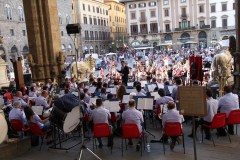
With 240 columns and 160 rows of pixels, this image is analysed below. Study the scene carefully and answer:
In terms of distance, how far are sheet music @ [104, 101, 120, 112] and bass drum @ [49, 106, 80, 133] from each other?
5.15 feet

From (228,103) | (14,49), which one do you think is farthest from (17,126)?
(14,49)

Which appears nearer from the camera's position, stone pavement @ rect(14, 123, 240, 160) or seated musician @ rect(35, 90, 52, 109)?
stone pavement @ rect(14, 123, 240, 160)

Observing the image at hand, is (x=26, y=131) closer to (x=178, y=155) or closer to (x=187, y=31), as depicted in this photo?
(x=178, y=155)

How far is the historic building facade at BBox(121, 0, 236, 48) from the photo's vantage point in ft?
207

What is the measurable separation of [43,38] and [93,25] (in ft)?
178

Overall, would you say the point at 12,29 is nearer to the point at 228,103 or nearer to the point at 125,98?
the point at 125,98

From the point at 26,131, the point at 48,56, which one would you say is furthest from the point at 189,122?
the point at 48,56

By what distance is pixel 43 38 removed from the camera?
53.2 feet

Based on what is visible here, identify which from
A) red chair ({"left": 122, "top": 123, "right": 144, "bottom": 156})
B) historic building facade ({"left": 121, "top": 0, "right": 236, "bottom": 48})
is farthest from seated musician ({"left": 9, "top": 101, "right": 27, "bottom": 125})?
historic building facade ({"left": 121, "top": 0, "right": 236, "bottom": 48})

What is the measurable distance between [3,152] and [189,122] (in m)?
5.67

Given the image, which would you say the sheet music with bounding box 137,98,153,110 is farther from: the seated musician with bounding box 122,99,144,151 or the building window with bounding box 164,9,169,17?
the building window with bounding box 164,9,169,17

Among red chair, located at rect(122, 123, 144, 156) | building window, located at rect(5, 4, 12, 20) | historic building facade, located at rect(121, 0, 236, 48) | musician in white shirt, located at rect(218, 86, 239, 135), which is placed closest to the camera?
red chair, located at rect(122, 123, 144, 156)

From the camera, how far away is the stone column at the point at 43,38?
15.9m

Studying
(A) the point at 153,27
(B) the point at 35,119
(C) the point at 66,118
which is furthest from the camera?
(A) the point at 153,27
